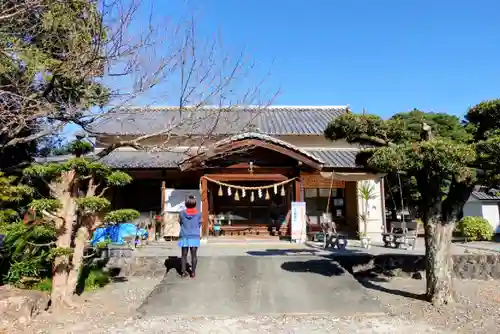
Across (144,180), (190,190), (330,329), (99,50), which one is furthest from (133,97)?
(144,180)

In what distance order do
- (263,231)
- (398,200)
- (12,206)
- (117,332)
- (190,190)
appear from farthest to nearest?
(398,200), (263,231), (190,190), (12,206), (117,332)

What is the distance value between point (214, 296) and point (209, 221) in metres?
7.45

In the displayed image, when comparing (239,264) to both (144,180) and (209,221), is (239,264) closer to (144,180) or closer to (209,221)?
(209,221)

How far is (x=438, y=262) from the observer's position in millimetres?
6773

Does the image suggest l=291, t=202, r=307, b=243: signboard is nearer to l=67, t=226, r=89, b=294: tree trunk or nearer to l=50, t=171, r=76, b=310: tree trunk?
l=67, t=226, r=89, b=294: tree trunk

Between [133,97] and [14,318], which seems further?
[133,97]

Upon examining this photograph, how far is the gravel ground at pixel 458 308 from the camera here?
575 centimetres

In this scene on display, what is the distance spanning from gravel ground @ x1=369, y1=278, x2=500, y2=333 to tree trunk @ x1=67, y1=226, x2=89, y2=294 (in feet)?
18.0

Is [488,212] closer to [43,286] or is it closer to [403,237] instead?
[403,237]

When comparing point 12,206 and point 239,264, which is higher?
point 12,206

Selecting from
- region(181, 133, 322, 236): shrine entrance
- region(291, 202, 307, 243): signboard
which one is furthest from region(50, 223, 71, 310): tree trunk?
region(291, 202, 307, 243): signboard

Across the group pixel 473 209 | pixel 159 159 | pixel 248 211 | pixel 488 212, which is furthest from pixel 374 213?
pixel 488 212

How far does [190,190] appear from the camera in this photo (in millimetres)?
14195

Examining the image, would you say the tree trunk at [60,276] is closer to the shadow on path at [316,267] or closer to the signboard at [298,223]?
the shadow on path at [316,267]
